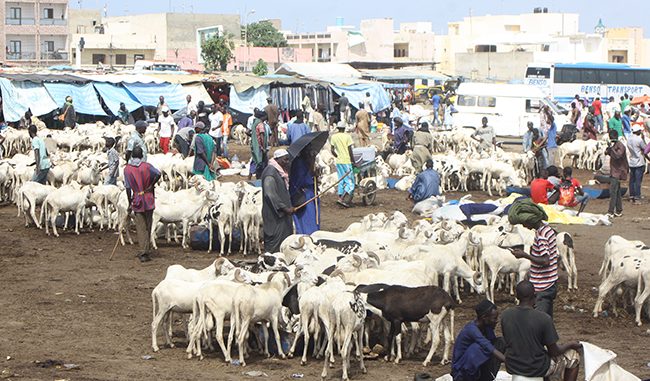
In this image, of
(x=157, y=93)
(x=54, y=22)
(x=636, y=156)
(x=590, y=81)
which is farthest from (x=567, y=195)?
(x=54, y=22)

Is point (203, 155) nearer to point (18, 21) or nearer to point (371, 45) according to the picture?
point (18, 21)

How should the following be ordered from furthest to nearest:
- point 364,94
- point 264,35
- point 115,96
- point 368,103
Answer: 1. point 264,35
2. point 364,94
3. point 368,103
4. point 115,96

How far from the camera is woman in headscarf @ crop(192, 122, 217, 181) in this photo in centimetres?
1845

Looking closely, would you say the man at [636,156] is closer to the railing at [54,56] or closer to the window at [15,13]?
the railing at [54,56]

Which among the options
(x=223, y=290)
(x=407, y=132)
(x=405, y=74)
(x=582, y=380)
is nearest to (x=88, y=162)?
(x=407, y=132)

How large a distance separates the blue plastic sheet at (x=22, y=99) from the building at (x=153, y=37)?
3654 cm

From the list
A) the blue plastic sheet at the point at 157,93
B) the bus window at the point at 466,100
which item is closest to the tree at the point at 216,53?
the blue plastic sheet at the point at 157,93

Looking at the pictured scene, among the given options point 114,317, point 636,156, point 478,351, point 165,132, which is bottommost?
point 114,317

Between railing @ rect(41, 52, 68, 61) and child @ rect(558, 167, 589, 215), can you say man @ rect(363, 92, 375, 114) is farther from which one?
railing @ rect(41, 52, 68, 61)

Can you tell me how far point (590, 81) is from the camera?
47750 mm

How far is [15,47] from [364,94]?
35.6 metres

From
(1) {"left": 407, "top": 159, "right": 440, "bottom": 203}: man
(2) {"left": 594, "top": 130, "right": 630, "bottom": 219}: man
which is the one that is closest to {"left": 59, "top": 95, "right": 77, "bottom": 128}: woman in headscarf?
(1) {"left": 407, "top": 159, "right": 440, "bottom": 203}: man

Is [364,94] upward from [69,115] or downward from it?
upward

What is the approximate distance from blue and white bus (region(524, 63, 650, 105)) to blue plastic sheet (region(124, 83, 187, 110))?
64.5ft
